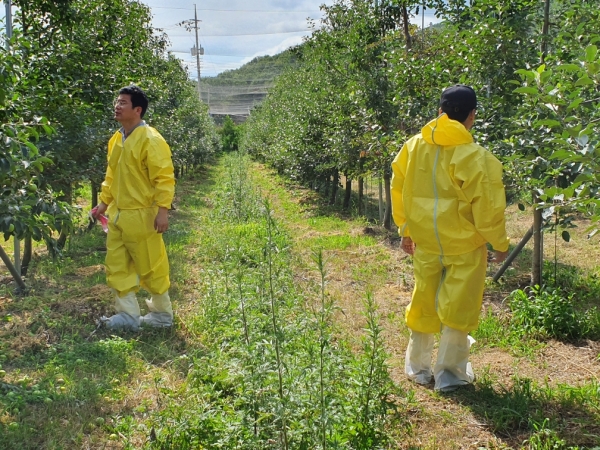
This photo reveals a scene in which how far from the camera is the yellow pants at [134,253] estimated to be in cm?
423

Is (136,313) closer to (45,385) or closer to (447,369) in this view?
(45,385)

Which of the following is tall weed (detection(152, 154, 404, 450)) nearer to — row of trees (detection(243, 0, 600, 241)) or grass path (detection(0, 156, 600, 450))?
grass path (detection(0, 156, 600, 450))

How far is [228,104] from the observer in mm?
87562

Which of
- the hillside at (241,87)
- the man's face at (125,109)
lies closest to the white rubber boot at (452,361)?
the man's face at (125,109)

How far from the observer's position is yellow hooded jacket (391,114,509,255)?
3111 mm

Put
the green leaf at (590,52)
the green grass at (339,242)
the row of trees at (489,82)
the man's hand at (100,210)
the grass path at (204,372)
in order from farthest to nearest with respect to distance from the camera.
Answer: the green grass at (339,242) → the man's hand at (100,210) → the grass path at (204,372) → the row of trees at (489,82) → the green leaf at (590,52)

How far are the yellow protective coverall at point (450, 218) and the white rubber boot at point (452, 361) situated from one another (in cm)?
9

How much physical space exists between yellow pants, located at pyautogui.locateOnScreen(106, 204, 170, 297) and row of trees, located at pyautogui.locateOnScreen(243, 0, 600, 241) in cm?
283

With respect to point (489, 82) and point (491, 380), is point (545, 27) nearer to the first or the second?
point (489, 82)

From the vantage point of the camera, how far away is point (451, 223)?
324 cm

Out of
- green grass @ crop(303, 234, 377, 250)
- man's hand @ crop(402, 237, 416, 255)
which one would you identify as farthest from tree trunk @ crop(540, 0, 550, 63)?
green grass @ crop(303, 234, 377, 250)

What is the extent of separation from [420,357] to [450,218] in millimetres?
977

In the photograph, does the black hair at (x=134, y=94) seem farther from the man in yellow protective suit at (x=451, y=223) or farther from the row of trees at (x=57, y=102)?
the man in yellow protective suit at (x=451, y=223)

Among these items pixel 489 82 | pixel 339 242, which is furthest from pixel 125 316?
pixel 339 242
